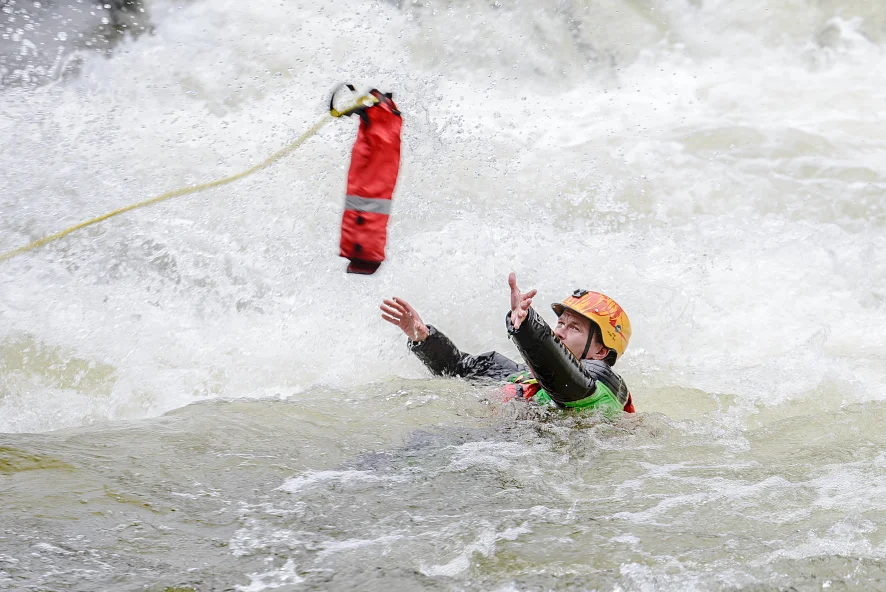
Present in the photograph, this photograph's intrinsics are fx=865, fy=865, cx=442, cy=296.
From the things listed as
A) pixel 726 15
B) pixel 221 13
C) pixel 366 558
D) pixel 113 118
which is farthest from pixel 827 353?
pixel 221 13

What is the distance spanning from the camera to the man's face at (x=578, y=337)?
174 inches

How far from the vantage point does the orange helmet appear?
173 inches

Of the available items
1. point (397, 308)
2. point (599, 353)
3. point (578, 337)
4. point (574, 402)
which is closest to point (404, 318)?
point (397, 308)

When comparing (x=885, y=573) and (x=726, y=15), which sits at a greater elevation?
(x=726, y=15)

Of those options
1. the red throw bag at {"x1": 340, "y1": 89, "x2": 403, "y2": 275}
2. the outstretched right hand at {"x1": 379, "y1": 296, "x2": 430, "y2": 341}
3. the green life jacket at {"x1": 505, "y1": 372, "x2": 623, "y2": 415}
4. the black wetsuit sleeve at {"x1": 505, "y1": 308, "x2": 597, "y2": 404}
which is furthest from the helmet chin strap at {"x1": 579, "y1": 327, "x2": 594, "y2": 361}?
the red throw bag at {"x1": 340, "y1": 89, "x2": 403, "y2": 275}

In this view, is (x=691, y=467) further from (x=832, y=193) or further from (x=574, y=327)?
(x=832, y=193)

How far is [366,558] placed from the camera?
256 centimetres

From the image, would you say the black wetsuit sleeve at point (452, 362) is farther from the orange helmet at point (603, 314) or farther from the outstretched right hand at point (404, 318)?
the orange helmet at point (603, 314)

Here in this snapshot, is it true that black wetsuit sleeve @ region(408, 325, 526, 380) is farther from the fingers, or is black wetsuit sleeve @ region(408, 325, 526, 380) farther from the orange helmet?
the orange helmet

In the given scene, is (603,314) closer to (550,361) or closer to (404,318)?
(550,361)

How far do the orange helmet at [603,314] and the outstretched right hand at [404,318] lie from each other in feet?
2.68

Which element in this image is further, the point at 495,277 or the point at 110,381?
the point at 495,277

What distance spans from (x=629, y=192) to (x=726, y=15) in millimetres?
3799

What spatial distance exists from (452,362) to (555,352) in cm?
143
